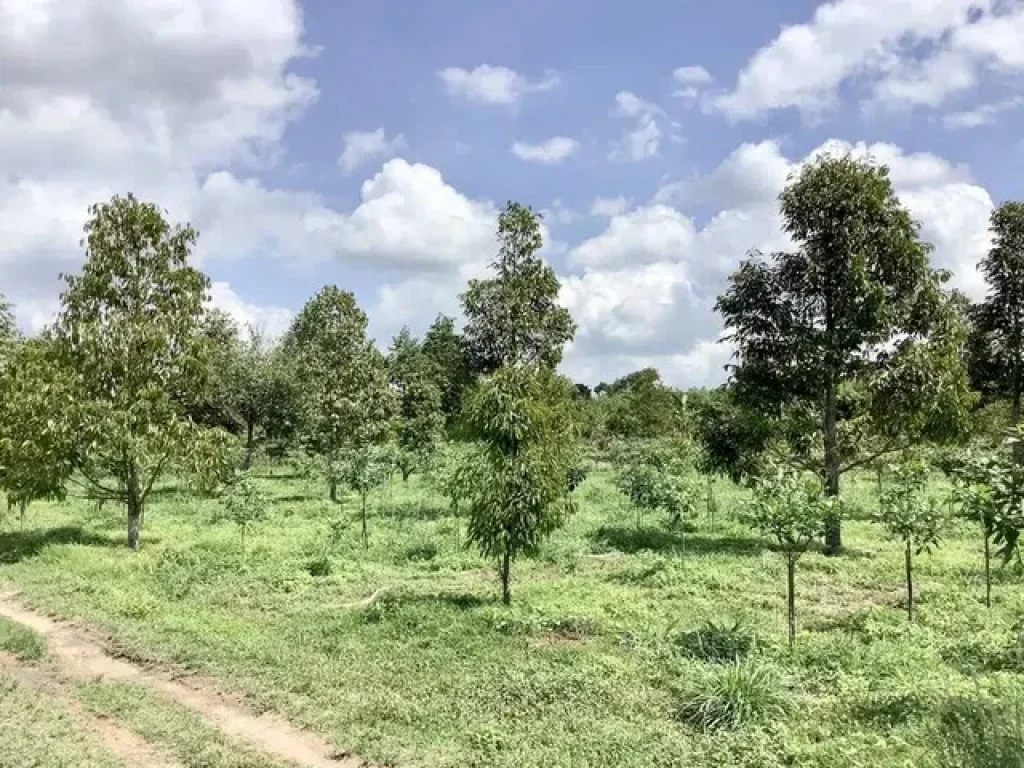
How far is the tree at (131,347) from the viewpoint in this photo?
20562 mm

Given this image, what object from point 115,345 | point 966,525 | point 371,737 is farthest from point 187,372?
point 966,525

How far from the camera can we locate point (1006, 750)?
7219 millimetres

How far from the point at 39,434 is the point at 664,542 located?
16153mm

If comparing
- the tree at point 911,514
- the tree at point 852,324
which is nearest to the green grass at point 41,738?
the tree at point 911,514

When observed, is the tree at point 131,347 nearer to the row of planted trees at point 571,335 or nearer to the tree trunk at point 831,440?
the row of planted trees at point 571,335

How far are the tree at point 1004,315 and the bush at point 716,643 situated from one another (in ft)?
86.1

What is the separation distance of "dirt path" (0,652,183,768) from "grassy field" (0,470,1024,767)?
0.83ft

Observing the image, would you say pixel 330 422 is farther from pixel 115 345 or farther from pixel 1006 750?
Answer: pixel 1006 750

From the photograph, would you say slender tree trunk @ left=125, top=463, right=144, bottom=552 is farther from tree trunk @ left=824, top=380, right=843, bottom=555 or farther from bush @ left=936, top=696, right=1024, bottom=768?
bush @ left=936, top=696, right=1024, bottom=768


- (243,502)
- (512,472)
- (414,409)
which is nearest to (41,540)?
(243,502)

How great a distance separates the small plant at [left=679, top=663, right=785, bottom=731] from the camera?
9258 millimetres

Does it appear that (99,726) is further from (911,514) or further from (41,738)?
(911,514)

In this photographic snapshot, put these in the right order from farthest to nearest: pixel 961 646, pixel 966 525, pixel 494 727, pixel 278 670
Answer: pixel 966 525 → pixel 961 646 → pixel 278 670 → pixel 494 727

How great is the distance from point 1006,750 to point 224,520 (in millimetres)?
23462
